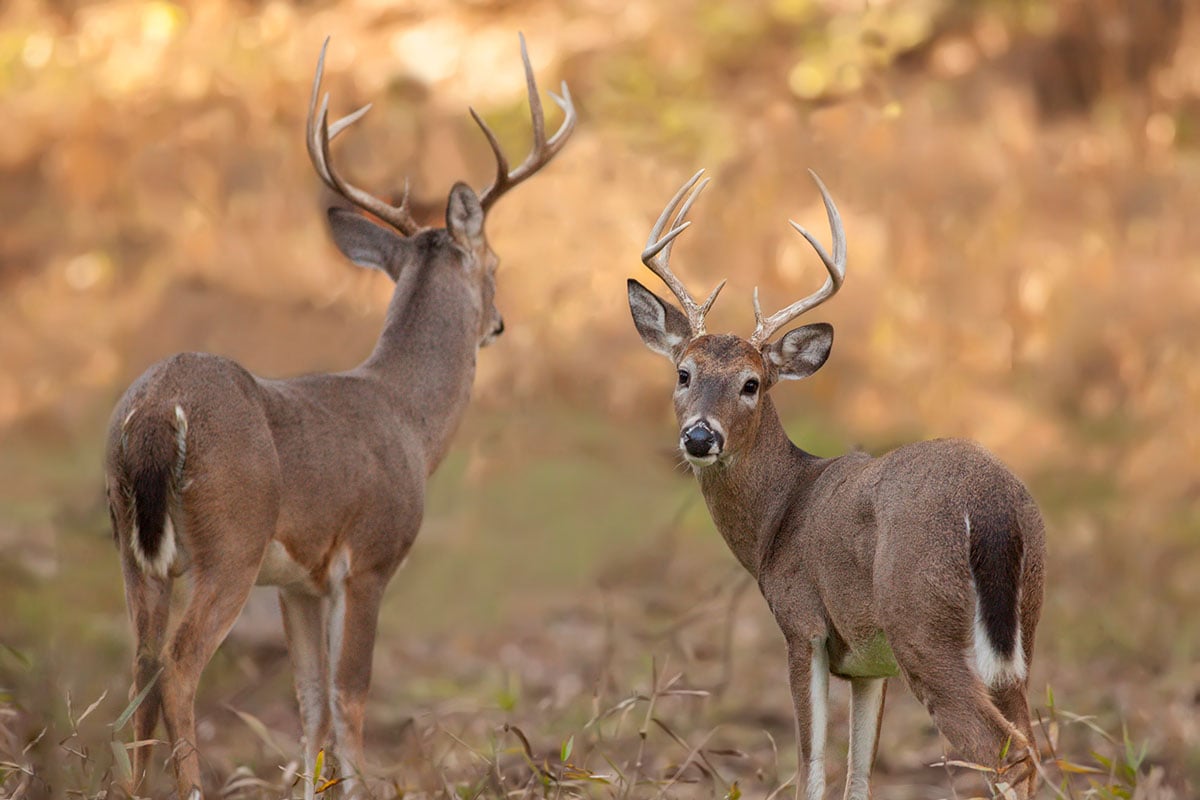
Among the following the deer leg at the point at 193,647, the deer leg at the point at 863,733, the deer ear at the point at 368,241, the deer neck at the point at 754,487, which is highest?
the deer ear at the point at 368,241

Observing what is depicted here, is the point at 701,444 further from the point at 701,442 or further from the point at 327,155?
the point at 327,155

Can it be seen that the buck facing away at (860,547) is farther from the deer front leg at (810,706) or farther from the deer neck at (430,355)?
the deer neck at (430,355)

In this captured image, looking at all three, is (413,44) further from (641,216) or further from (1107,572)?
(1107,572)

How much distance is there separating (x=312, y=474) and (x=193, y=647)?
2.65ft

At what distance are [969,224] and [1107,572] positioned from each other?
3345mm

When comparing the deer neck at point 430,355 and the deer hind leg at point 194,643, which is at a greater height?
the deer neck at point 430,355

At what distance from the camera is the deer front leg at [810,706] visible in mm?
5055

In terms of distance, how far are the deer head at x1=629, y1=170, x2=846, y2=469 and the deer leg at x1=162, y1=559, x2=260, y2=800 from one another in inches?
57.3

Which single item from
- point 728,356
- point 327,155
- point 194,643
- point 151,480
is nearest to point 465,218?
point 327,155

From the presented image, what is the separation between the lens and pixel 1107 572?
11.1 meters

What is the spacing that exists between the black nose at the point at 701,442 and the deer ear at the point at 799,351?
0.58 meters

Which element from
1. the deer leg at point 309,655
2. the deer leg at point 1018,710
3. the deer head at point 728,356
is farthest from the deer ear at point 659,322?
the deer leg at point 1018,710

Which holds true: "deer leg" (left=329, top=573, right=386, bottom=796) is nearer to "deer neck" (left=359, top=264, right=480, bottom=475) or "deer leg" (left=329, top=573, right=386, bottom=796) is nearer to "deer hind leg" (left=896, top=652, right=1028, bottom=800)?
"deer neck" (left=359, top=264, right=480, bottom=475)

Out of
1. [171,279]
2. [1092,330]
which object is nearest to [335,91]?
[171,279]
